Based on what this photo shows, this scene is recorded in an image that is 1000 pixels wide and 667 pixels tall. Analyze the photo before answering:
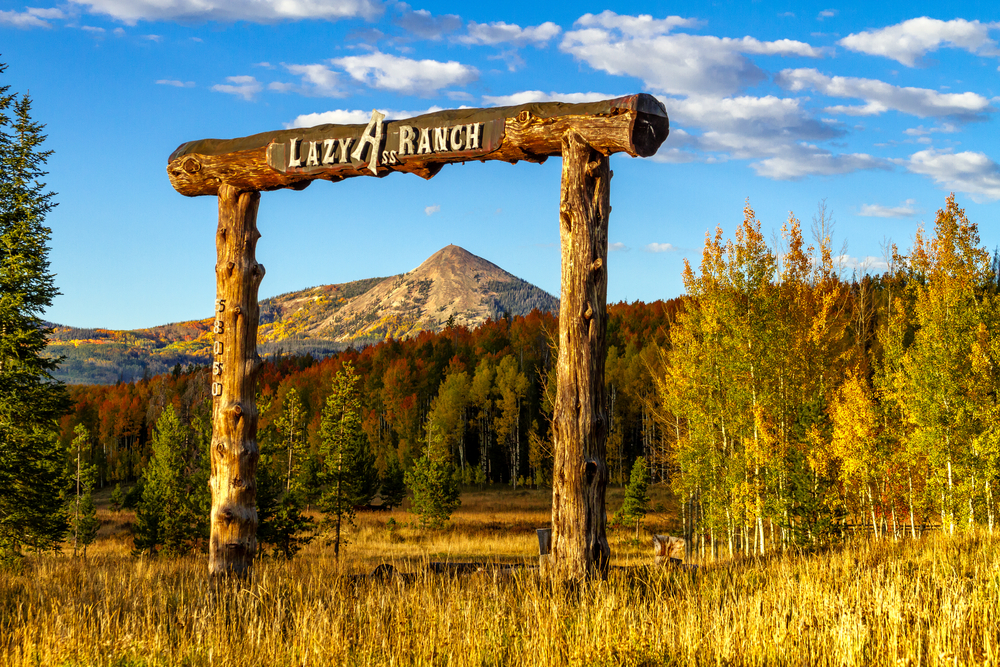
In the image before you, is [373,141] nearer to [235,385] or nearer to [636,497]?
[235,385]

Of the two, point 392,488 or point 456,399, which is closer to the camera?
point 392,488

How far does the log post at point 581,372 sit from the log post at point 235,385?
140 inches

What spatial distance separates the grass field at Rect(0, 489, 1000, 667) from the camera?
4086mm

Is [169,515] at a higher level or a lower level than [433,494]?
lower

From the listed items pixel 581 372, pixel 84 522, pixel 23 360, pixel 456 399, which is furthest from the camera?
pixel 456 399

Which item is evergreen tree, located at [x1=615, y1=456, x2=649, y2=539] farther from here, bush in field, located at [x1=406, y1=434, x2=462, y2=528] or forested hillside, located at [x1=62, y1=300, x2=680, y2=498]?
forested hillside, located at [x1=62, y1=300, x2=680, y2=498]

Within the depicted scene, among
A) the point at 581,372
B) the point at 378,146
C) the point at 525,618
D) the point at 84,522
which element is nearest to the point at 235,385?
the point at 378,146

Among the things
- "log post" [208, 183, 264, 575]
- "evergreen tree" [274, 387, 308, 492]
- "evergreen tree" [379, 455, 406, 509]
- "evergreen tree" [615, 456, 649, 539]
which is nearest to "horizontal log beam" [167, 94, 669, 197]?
"log post" [208, 183, 264, 575]

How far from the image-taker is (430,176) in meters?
7.61

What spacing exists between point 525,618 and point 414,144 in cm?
464

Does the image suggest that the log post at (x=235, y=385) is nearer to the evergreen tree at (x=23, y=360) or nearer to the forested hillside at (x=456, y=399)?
the evergreen tree at (x=23, y=360)

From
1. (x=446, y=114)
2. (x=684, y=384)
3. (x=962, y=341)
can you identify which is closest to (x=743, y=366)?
(x=684, y=384)

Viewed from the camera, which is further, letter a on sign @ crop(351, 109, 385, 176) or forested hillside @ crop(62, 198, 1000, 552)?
forested hillside @ crop(62, 198, 1000, 552)

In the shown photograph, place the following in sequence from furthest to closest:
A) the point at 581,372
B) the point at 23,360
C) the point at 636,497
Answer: the point at 636,497
the point at 23,360
the point at 581,372
